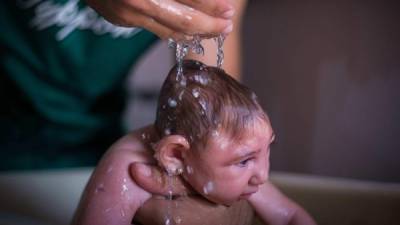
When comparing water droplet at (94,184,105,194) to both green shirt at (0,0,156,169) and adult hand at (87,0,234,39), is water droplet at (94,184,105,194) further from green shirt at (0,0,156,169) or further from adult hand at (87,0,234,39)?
green shirt at (0,0,156,169)

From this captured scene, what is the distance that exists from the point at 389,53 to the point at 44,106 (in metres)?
0.66

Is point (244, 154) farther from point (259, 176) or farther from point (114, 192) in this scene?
point (114, 192)

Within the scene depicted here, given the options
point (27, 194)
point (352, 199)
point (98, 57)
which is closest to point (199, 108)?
point (352, 199)

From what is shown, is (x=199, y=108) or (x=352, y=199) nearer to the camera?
(x=199, y=108)

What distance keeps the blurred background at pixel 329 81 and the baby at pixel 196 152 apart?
0.67 m

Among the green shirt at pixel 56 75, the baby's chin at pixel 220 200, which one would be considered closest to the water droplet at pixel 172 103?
the baby's chin at pixel 220 200

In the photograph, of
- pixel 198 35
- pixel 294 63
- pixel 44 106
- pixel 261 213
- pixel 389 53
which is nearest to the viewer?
pixel 198 35

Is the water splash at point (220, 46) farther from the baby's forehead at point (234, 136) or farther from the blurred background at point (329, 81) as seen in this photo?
the blurred background at point (329, 81)

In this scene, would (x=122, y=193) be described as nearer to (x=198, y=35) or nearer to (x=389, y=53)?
(x=198, y=35)

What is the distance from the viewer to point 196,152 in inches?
26.0

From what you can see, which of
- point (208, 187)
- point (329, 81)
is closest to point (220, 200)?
point (208, 187)

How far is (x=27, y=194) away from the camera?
0.97m

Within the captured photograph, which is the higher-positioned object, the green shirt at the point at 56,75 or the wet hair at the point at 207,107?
the wet hair at the point at 207,107

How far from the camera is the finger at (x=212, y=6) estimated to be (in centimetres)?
59
